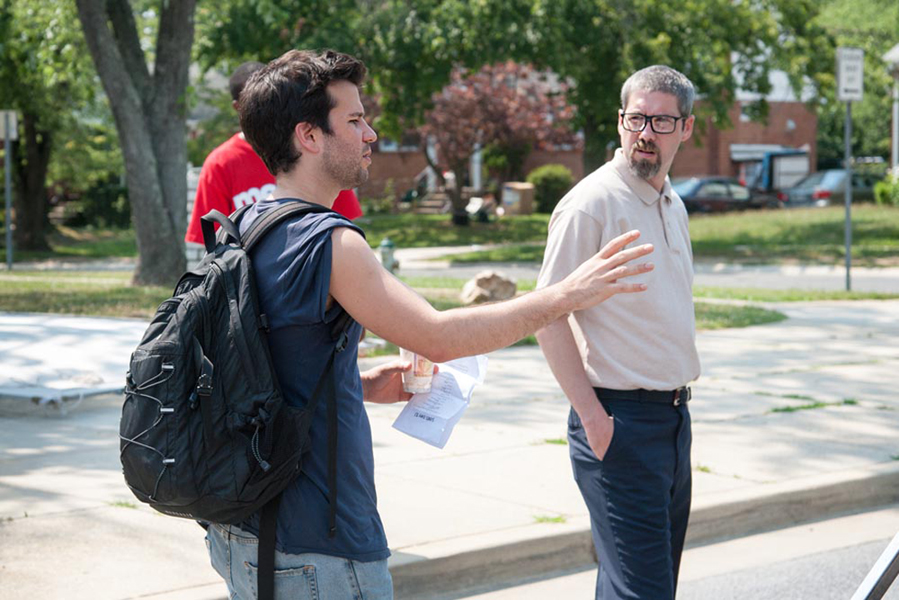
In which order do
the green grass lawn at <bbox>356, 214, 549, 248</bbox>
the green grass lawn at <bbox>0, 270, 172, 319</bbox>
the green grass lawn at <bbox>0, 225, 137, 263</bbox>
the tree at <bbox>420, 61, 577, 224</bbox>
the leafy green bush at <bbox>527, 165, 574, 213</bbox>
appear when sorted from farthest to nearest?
the leafy green bush at <bbox>527, 165, 574, 213</bbox>, the tree at <bbox>420, 61, 577, 224</bbox>, the green grass lawn at <bbox>356, 214, 549, 248</bbox>, the green grass lawn at <bbox>0, 225, 137, 263</bbox>, the green grass lawn at <bbox>0, 270, 172, 319</bbox>

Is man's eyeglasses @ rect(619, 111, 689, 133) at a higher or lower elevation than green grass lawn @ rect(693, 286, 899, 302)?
higher

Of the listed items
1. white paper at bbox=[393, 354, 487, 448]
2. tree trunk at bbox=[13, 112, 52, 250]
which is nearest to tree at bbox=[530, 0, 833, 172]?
tree trunk at bbox=[13, 112, 52, 250]

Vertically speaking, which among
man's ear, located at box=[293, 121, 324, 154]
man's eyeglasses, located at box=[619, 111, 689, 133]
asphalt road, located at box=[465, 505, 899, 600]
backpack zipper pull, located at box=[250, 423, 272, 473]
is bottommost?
asphalt road, located at box=[465, 505, 899, 600]

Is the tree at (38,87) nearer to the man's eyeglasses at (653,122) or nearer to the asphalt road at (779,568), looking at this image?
the asphalt road at (779,568)

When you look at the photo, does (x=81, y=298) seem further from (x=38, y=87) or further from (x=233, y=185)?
(x=38, y=87)

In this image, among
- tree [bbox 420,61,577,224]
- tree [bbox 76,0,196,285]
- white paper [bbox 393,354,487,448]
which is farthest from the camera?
tree [bbox 420,61,577,224]

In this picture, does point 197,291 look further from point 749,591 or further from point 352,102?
point 749,591

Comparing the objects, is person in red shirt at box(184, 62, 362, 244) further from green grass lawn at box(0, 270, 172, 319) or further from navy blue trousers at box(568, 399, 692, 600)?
green grass lawn at box(0, 270, 172, 319)

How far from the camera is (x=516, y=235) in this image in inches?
1249

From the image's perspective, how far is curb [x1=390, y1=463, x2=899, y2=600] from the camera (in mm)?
5012

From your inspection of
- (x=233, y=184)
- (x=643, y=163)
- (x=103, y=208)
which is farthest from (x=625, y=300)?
(x=103, y=208)

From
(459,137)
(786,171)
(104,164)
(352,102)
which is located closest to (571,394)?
(352,102)

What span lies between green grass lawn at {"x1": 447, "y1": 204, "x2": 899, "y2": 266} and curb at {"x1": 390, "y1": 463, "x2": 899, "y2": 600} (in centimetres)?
1644

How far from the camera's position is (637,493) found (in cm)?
346
